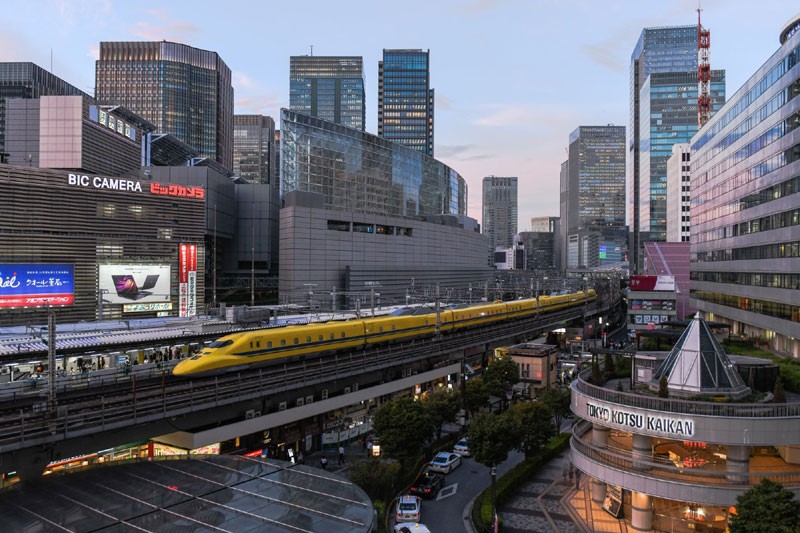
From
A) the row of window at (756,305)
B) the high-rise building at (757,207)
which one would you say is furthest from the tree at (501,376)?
the row of window at (756,305)

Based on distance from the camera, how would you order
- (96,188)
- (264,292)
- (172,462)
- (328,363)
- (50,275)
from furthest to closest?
(264,292) → (96,188) → (50,275) → (328,363) → (172,462)

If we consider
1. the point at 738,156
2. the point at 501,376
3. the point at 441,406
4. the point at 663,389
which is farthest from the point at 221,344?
the point at 738,156

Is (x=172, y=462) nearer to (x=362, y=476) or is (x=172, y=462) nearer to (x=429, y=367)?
(x=362, y=476)

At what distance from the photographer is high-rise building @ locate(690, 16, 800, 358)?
5500 cm

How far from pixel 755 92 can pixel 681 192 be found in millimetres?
114276

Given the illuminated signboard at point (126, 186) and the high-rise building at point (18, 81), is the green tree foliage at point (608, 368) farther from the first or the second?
the high-rise building at point (18, 81)

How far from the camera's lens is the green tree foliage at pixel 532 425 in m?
38.8

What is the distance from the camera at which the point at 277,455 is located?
39844 mm

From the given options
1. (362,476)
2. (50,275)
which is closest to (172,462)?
(362,476)

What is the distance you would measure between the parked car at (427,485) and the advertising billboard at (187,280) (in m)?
53.4

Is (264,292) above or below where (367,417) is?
Answer: above

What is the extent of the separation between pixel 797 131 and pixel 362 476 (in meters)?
53.0

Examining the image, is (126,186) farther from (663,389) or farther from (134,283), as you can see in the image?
(663,389)

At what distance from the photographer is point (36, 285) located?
65062 mm
